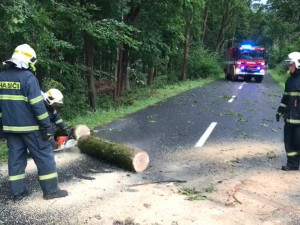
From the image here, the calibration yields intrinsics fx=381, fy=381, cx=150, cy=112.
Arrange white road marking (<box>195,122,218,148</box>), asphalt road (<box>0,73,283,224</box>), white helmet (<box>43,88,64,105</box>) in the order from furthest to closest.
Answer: white road marking (<box>195,122,218,148</box>)
white helmet (<box>43,88,64,105</box>)
asphalt road (<box>0,73,283,224</box>)

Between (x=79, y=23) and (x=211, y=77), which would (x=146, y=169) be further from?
(x=211, y=77)

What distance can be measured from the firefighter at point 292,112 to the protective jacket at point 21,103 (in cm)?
422

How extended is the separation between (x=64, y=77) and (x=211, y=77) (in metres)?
22.5

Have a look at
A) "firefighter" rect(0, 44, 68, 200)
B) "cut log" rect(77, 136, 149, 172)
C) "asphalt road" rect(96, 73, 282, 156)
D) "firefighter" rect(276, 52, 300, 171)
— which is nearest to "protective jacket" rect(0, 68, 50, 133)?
"firefighter" rect(0, 44, 68, 200)

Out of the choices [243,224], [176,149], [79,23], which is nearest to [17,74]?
[243,224]

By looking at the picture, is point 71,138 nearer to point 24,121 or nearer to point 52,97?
point 52,97

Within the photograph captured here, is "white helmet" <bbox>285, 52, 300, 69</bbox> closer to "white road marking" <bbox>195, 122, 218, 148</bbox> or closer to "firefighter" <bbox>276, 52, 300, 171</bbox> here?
"firefighter" <bbox>276, 52, 300, 171</bbox>

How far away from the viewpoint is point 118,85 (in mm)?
19156

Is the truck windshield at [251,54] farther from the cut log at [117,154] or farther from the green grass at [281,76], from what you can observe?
the cut log at [117,154]

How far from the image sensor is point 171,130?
33.8 feet

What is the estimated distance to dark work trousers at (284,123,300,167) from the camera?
22.3 feet

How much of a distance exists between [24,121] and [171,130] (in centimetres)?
565

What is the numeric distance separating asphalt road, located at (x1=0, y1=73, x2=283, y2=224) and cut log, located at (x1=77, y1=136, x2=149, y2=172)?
0.15 m

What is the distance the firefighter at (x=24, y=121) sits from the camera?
5.05 meters
